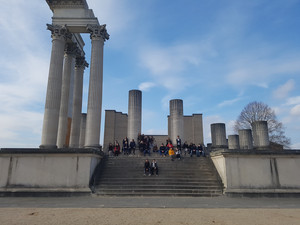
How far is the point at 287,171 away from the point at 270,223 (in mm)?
9452

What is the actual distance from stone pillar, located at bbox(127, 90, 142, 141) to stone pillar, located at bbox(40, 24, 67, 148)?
329 inches

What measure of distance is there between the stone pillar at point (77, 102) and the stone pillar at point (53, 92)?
5523 millimetres

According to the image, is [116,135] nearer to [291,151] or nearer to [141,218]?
[291,151]

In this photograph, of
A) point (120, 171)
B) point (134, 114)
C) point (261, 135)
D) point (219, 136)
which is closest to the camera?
point (120, 171)

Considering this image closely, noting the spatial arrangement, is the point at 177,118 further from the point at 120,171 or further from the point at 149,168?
the point at 120,171

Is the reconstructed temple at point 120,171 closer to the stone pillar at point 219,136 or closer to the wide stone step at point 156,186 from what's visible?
the wide stone step at point 156,186

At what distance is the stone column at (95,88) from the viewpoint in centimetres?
2012

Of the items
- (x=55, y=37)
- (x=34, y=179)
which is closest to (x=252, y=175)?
(x=34, y=179)

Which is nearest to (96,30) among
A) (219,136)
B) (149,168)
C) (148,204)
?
(149,168)

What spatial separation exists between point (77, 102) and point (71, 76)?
10.4ft

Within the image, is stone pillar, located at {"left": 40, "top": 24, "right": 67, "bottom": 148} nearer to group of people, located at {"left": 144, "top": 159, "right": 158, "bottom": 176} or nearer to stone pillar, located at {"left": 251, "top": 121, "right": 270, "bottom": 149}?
group of people, located at {"left": 144, "top": 159, "right": 158, "bottom": 176}

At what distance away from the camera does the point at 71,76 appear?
25875 mm

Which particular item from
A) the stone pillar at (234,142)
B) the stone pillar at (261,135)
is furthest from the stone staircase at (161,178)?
the stone pillar at (234,142)

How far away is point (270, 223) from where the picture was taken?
285 inches
